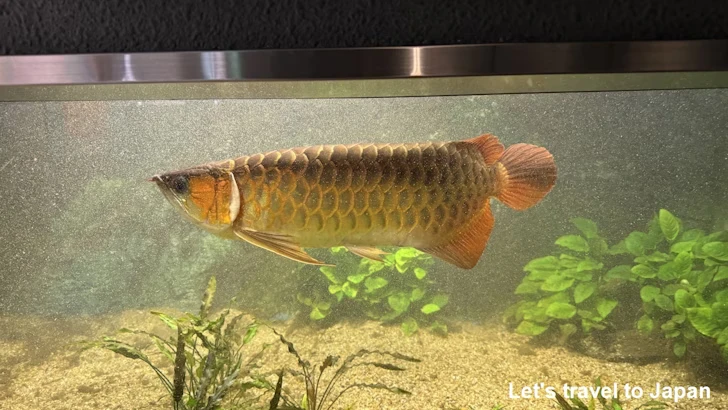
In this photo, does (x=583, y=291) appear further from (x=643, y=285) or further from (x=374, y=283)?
(x=374, y=283)

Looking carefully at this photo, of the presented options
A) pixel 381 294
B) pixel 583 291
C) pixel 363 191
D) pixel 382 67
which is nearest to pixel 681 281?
pixel 583 291

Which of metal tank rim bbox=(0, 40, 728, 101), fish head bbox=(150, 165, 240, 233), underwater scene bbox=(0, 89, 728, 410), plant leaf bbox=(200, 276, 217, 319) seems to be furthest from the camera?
plant leaf bbox=(200, 276, 217, 319)

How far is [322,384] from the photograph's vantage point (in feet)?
6.37

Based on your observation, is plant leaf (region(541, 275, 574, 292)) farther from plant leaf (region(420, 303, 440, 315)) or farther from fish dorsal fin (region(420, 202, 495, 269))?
fish dorsal fin (region(420, 202, 495, 269))

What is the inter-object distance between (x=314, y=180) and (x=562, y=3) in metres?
0.79

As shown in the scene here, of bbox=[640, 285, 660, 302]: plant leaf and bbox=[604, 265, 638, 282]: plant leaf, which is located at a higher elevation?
bbox=[604, 265, 638, 282]: plant leaf

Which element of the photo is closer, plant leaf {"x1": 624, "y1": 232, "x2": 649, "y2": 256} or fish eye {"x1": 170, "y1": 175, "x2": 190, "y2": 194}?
fish eye {"x1": 170, "y1": 175, "x2": 190, "y2": 194}

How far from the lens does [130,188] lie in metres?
1.90

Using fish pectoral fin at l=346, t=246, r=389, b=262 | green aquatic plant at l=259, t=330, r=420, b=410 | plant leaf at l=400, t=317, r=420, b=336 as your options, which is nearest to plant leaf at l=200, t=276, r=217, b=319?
green aquatic plant at l=259, t=330, r=420, b=410

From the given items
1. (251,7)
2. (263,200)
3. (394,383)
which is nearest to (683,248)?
(394,383)

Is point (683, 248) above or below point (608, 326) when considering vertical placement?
above

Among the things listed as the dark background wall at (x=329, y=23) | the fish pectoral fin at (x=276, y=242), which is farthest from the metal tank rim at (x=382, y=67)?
the fish pectoral fin at (x=276, y=242)

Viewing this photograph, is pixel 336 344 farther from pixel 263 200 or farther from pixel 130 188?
pixel 130 188

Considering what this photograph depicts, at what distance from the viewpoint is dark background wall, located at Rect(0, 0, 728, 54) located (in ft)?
4.01
